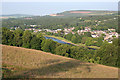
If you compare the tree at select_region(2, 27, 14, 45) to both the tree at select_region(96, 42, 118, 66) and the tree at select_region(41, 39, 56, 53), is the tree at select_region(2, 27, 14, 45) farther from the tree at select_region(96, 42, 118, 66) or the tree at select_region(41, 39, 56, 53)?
the tree at select_region(96, 42, 118, 66)

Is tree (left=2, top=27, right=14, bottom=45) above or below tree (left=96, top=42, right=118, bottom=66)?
above

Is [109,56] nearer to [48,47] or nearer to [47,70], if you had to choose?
[48,47]

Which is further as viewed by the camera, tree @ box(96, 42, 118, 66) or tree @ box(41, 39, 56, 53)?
tree @ box(41, 39, 56, 53)

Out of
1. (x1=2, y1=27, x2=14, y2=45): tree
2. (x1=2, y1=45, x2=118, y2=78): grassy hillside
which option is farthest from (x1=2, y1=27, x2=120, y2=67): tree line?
(x1=2, y1=45, x2=118, y2=78): grassy hillside

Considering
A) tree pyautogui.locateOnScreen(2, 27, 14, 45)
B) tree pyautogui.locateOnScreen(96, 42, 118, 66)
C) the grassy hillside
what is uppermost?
tree pyautogui.locateOnScreen(2, 27, 14, 45)

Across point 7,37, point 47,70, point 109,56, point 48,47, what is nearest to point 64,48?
point 48,47

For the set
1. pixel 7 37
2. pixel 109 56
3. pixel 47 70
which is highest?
pixel 7 37

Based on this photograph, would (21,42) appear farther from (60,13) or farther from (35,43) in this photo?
(60,13)

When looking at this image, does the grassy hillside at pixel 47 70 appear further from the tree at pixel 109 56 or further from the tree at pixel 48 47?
the tree at pixel 48 47

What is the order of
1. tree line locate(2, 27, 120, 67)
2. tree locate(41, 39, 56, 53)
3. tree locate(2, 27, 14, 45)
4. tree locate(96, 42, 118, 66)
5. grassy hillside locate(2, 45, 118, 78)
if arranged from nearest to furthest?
grassy hillside locate(2, 45, 118, 78), tree locate(96, 42, 118, 66), tree line locate(2, 27, 120, 67), tree locate(41, 39, 56, 53), tree locate(2, 27, 14, 45)

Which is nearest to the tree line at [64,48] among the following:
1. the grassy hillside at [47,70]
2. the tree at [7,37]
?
the tree at [7,37]

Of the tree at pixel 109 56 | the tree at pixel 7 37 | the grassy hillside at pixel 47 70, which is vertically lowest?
the tree at pixel 109 56
